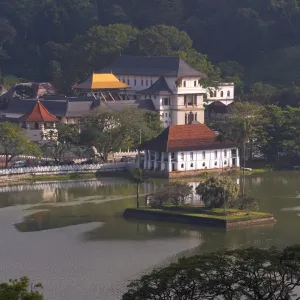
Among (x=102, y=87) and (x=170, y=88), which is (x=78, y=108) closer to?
(x=170, y=88)

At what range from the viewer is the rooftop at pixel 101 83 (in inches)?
2872

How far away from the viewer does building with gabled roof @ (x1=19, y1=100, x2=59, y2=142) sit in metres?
63.9

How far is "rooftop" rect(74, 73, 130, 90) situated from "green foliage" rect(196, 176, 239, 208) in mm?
27691

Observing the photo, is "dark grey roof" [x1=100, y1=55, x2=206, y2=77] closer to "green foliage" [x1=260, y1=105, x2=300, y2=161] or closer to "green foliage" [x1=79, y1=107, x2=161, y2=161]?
"green foliage" [x1=79, y1=107, x2=161, y2=161]

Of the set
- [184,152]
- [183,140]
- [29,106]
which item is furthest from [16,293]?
[29,106]

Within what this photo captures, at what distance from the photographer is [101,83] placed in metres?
73.2

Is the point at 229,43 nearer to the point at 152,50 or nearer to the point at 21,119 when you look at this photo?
the point at 152,50

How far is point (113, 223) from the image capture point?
4469cm

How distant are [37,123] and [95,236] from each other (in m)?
23.0

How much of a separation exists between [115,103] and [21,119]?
18.3ft

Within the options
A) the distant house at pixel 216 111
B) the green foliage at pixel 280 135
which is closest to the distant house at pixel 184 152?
the green foliage at pixel 280 135

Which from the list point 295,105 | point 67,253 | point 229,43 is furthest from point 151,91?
point 67,253

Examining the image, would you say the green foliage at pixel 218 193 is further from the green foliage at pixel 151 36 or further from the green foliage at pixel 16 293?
the green foliage at pixel 151 36

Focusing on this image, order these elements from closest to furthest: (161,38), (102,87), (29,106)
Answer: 1. (29,106)
2. (102,87)
3. (161,38)
